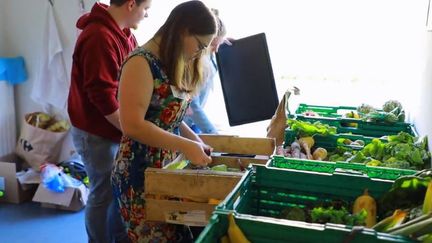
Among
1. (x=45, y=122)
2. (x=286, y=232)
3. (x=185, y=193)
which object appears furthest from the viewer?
(x=45, y=122)

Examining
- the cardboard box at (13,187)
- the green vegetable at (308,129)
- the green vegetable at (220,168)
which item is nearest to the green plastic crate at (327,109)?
the green vegetable at (308,129)

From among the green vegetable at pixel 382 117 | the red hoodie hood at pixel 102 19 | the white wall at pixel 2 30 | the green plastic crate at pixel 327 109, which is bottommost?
the green vegetable at pixel 382 117

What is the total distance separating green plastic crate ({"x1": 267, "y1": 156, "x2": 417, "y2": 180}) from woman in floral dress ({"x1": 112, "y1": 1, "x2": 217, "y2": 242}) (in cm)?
25

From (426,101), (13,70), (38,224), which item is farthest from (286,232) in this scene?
(13,70)

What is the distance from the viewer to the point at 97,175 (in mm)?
2062

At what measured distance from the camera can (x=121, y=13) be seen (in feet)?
6.39

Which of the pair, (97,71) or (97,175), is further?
(97,175)

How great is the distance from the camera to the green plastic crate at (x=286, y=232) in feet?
2.63

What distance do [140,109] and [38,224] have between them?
1858 mm

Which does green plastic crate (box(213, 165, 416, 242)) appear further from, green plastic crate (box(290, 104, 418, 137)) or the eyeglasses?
green plastic crate (box(290, 104, 418, 137))

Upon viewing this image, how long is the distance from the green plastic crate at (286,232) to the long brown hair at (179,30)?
626 mm

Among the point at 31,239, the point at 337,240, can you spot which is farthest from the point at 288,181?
the point at 31,239

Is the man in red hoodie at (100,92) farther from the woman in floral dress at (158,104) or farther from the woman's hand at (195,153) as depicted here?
the woman's hand at (195,153)

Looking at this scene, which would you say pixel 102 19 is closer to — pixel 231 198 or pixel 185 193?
pixel 185 193
